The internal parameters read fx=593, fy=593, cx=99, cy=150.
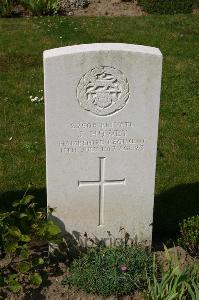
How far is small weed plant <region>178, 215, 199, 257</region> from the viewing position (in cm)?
521

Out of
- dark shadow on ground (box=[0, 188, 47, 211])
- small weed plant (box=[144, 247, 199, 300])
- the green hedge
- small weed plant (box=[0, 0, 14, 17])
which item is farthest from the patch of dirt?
small weed plant (box=[144, 247, 199, 300])

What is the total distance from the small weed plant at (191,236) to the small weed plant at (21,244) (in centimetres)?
112

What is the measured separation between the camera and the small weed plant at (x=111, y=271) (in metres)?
4.93

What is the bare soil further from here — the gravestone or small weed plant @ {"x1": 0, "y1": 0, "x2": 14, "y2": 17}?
small weed plant @ {"x1": 0, "y1": 0, "x2": 14, "y2": 17}

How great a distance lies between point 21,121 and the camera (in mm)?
8305

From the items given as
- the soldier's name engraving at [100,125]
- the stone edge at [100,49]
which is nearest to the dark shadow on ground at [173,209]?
the soldier's name engraving at [100,125]

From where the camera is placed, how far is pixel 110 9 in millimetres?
13555

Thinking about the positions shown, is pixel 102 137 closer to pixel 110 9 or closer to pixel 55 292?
pixel 55 292

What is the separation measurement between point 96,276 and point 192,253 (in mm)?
958

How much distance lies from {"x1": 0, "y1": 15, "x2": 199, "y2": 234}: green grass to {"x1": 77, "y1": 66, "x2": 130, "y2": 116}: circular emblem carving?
175 cm

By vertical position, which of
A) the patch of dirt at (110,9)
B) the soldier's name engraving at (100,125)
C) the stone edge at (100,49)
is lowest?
the soldier's name engraving at (100,125)

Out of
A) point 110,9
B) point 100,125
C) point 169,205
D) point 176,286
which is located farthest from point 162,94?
point 176,286

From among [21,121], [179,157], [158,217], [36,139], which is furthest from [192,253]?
[21,121]

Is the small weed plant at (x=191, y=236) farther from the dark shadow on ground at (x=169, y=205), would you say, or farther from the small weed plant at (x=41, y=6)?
the small weed plant at (x=41, y=6)
